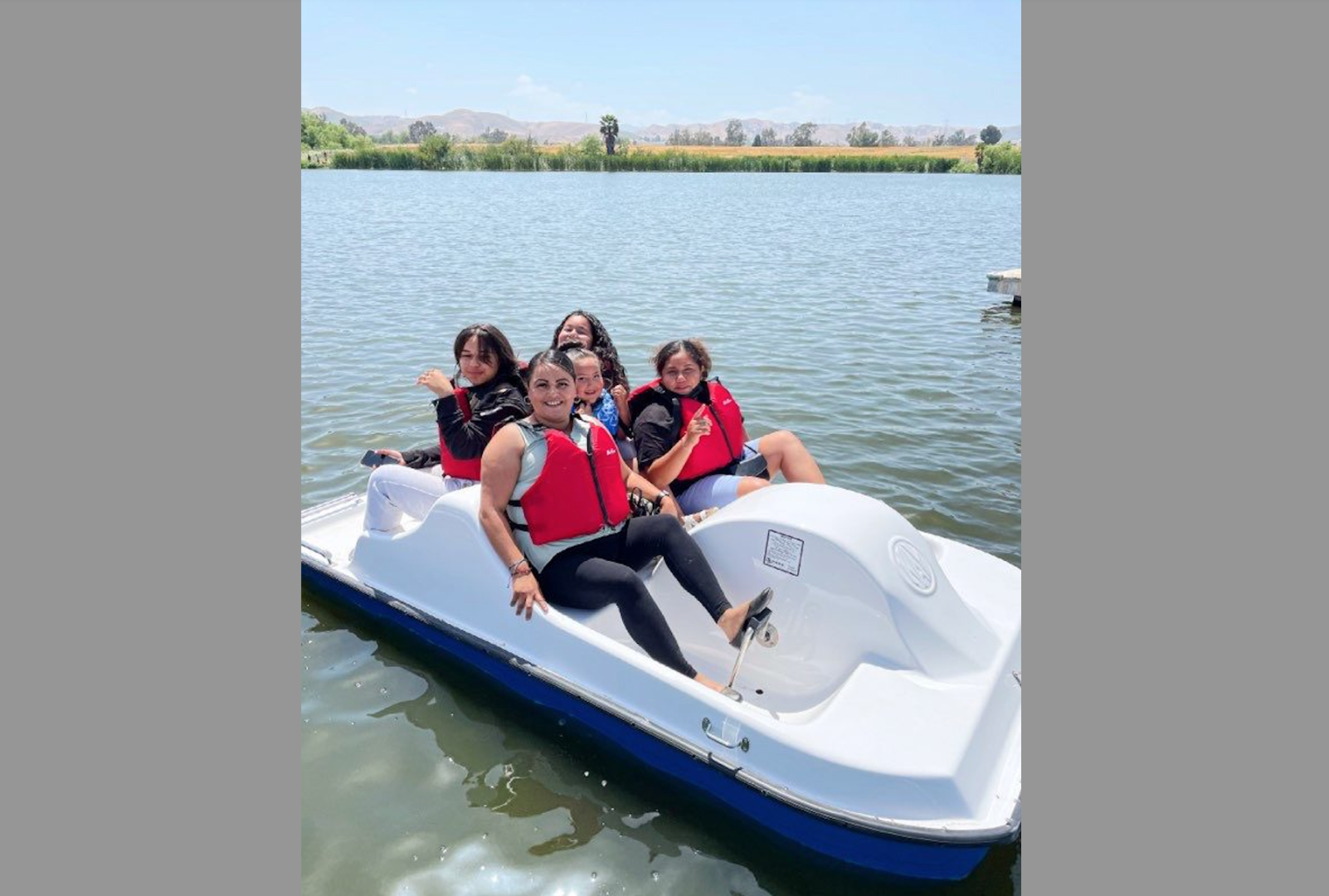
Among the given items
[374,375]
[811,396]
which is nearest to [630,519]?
[811,396]

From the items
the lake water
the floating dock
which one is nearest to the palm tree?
the lake water

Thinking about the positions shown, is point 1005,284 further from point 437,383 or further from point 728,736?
point 728,736

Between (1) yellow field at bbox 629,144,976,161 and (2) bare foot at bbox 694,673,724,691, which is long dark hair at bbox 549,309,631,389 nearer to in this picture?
(2) bare foot at bbox 694,673,724,691

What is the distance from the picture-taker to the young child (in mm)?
3562

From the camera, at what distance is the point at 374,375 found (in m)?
7.76

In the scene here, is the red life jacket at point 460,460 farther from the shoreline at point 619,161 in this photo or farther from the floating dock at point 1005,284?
the shoreline at point 619,161

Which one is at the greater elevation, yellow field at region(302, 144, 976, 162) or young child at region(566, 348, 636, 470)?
yellow field at region(302, 144, 976, 162)

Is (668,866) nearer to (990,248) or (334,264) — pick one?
(334,264)

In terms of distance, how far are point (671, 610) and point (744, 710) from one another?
80 cm

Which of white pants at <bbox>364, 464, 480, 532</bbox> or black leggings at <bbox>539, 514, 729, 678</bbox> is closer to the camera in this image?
black leggings at <bbox>539, 514, 729, 678</bbox>

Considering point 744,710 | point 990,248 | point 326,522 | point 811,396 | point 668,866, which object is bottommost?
point 668,866

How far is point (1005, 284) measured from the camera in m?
11.6

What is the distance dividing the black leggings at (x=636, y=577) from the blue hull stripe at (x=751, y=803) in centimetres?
27

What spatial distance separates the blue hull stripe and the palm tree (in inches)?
2067
